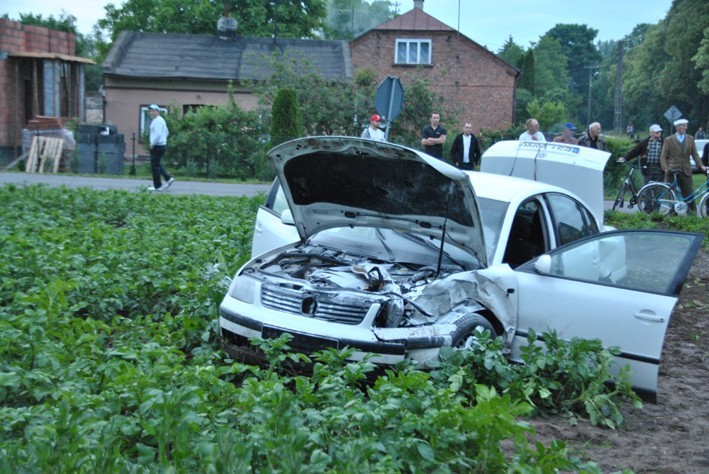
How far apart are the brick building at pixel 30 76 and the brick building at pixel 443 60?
15122 millimetres

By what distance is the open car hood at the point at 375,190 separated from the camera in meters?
6.92

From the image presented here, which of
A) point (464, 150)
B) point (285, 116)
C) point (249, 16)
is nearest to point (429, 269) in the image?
point (464, 150)

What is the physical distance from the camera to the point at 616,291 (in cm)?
686

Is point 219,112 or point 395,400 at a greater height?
point 219,112

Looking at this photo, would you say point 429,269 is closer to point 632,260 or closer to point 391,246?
point 391,246

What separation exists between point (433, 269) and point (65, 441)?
3828 millimetres

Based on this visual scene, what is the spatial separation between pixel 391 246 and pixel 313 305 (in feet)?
4.77

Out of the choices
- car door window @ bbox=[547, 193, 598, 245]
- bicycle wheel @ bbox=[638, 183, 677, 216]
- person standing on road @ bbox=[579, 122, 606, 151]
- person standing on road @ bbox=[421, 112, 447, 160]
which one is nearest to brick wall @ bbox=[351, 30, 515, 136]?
bicycle wheel @ bbox=[638, 183, 677, 216]

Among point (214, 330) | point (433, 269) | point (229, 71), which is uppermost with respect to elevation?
point (229, 71)

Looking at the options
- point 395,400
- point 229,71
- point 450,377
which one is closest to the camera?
point 395,400

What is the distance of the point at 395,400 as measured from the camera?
471 centimetres

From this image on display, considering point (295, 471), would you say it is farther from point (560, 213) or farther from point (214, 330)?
point (560, 213)

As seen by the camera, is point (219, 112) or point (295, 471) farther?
point (219, 112)

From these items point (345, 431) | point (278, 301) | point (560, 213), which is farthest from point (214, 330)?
point (560, 213)
